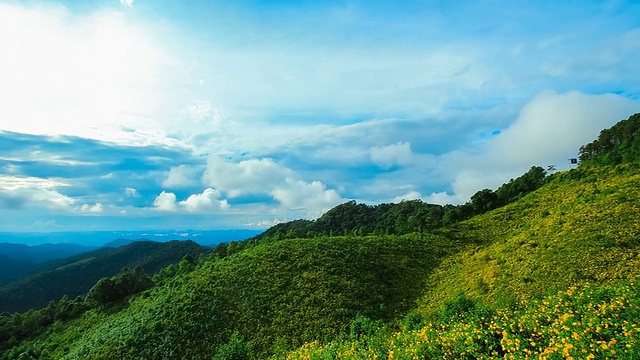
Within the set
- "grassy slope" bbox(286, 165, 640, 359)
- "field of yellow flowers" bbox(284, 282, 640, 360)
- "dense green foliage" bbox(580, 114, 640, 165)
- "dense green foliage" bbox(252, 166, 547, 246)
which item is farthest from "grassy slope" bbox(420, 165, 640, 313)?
"dense green foliage" bbox(580, 114, 640, 165)

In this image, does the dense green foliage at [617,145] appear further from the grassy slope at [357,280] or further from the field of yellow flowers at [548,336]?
the field of yellow flowers at [548,336]

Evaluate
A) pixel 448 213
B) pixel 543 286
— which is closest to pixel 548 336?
pixel 543 286

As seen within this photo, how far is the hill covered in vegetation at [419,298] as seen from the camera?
14352 millimetres

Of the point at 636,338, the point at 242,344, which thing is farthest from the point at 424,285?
the point at 636,338

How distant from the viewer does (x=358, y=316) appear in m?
37.5

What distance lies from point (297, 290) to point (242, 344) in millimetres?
10901

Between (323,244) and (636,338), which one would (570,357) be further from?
(323,244)

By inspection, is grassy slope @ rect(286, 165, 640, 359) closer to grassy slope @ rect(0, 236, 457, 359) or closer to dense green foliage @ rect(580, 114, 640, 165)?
grassy slope @ rect(0, 236, 457, 359)

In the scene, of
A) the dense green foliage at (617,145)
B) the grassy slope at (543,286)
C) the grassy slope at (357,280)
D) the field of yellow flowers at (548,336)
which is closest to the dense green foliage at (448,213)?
the grassy slope at (543,286)

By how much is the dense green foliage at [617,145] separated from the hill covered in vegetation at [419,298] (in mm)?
17102

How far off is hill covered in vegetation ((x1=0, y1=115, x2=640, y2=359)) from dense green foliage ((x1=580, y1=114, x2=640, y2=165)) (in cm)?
1710

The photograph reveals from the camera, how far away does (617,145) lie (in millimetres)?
108375

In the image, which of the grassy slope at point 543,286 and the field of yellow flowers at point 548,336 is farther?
the grassy slope at point 543,286

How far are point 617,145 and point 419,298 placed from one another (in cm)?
10340
